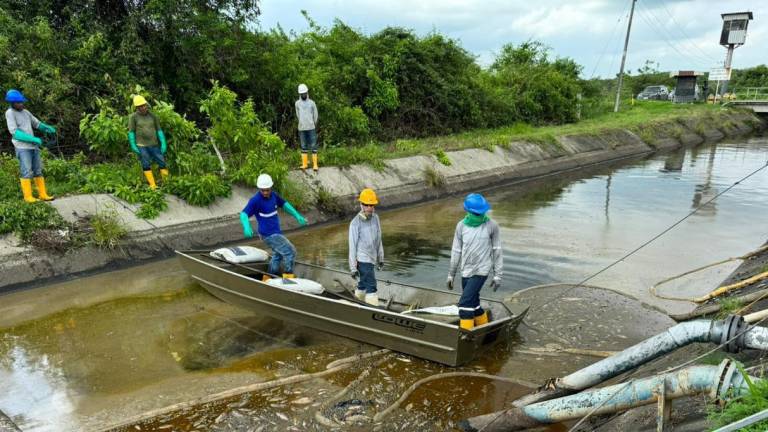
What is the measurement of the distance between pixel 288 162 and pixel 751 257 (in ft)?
37.7

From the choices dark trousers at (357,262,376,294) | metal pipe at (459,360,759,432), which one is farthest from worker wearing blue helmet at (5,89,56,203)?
metal pipe at (459,360,759,432)

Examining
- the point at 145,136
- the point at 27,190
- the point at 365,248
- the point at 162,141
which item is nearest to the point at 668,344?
the point at 365,248

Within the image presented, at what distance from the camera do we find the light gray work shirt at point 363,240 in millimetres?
7137

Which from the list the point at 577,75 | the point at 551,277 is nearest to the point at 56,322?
the point at 551,277

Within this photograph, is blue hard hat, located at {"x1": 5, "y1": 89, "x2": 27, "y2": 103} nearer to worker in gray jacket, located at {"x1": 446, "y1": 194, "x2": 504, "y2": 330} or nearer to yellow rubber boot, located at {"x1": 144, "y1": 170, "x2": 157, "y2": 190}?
yellow rubber boot, located at {"x1": 144, "y1": 170, "x2": 157, "y2": 190}

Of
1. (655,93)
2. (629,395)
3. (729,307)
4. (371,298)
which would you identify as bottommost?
(371,298)

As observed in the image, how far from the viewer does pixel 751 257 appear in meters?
9.87

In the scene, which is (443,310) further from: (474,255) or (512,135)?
(512,135)

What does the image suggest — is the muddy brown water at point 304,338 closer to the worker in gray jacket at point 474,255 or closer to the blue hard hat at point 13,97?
the worker in gray jacket at point 474,255

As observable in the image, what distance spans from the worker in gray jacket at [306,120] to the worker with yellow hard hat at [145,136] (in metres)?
3.67

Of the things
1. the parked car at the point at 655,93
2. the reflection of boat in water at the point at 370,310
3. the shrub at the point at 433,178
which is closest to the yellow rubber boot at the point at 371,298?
Answer: the reflection of boat in water at the point at 370,310

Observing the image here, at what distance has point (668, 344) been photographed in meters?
4.16

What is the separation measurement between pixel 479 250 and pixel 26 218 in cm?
887

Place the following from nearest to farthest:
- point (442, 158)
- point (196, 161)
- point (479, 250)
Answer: point (479, 250) → point (196, 161) → point (442, 158)
